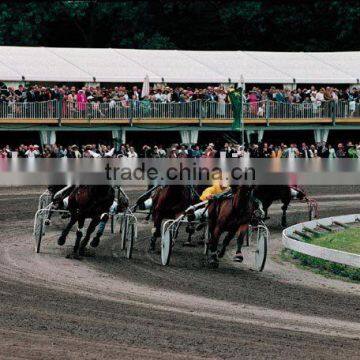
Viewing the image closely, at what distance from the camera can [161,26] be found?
212 feet

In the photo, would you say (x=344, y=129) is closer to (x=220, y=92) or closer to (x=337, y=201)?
(x=220, y=92)

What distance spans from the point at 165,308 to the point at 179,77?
29429mm

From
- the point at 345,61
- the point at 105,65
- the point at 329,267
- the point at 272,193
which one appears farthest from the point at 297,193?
the point at 345,61

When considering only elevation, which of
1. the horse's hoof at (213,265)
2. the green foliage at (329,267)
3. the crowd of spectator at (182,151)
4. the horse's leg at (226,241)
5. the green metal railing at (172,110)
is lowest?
the green foliage at (329,267)

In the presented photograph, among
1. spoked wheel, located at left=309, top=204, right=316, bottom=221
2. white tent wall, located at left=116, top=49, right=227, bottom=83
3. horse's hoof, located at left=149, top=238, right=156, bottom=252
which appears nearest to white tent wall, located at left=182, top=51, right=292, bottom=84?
white tent wall, located at left=116, top=49, right=227, bottom=83

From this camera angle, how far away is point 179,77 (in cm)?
4588

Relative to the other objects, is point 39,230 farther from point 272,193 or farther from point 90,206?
point 272,193

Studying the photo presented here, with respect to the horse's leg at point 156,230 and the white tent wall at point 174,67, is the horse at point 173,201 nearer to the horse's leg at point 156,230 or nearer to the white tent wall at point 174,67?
the horse's leg at point 156,230

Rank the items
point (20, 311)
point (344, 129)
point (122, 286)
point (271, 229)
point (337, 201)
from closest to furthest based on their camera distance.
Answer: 1. point (20, 311)
2. point (122, 286)
3. point (271, 229)
4. point (337, 201)
5. point (344, 129)

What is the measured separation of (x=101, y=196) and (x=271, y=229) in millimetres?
7282

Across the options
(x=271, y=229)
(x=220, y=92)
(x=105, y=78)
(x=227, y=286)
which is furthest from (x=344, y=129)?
(x=227, y=286)

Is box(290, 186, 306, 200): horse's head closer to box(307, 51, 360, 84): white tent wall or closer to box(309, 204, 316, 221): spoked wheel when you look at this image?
box(309, 204, 316, 221): spoked wheel

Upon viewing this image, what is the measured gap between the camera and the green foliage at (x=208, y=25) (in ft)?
206

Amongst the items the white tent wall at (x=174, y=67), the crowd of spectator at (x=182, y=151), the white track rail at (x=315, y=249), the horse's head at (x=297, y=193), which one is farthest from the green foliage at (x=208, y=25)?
the white track rail at (x=315, y=249)
